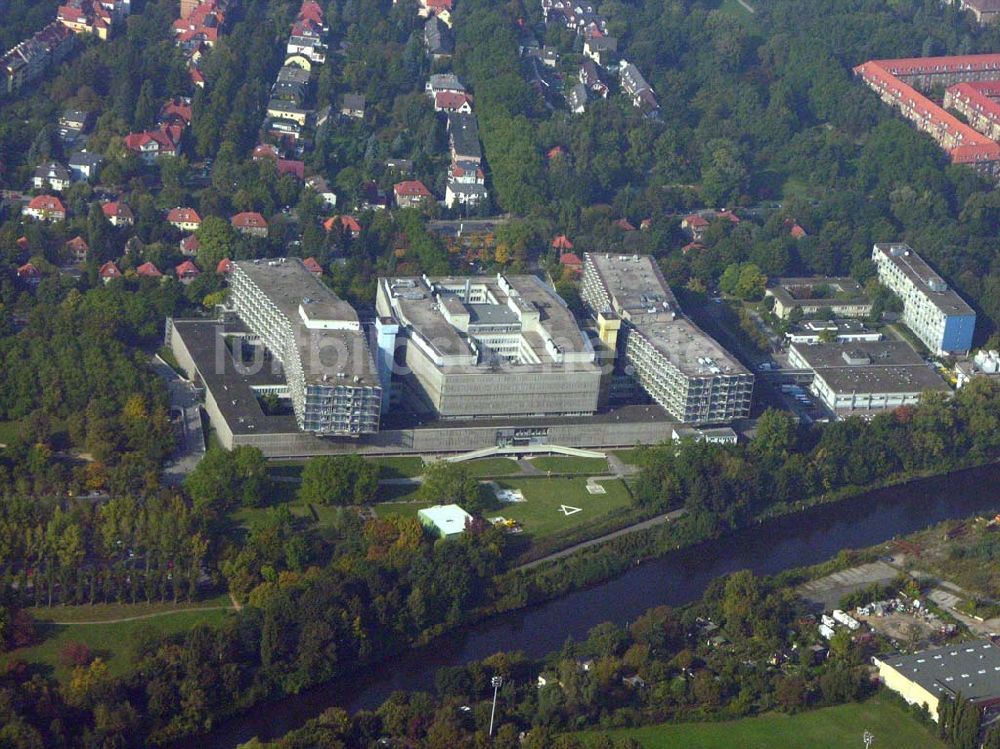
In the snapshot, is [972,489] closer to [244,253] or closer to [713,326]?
[713,326]

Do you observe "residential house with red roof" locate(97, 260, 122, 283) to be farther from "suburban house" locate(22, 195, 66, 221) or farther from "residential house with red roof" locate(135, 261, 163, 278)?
"suburban house" locate(22, 195, 66, 221)

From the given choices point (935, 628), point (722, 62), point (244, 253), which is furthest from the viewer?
point (722, 62)

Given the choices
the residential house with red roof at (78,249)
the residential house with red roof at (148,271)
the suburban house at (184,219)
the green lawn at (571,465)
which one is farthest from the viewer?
the suburban house at (184,219)

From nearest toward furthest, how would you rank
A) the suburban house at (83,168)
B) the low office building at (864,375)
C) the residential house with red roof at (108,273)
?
the low office building at (864,375) < the residential house with red roof at (108,273) < the suburban house at (83,168)

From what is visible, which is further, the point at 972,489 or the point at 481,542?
the point at 972,489

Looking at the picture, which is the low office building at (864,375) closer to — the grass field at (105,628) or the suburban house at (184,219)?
the suburban house at (184,219)

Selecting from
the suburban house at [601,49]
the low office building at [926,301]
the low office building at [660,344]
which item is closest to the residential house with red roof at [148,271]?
the low office building at [660,344]

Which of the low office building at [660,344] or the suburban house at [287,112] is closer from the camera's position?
the low office building at [660,344]

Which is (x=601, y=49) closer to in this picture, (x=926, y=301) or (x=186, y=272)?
(x=926, y=301)

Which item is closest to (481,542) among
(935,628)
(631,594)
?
(631,594)
